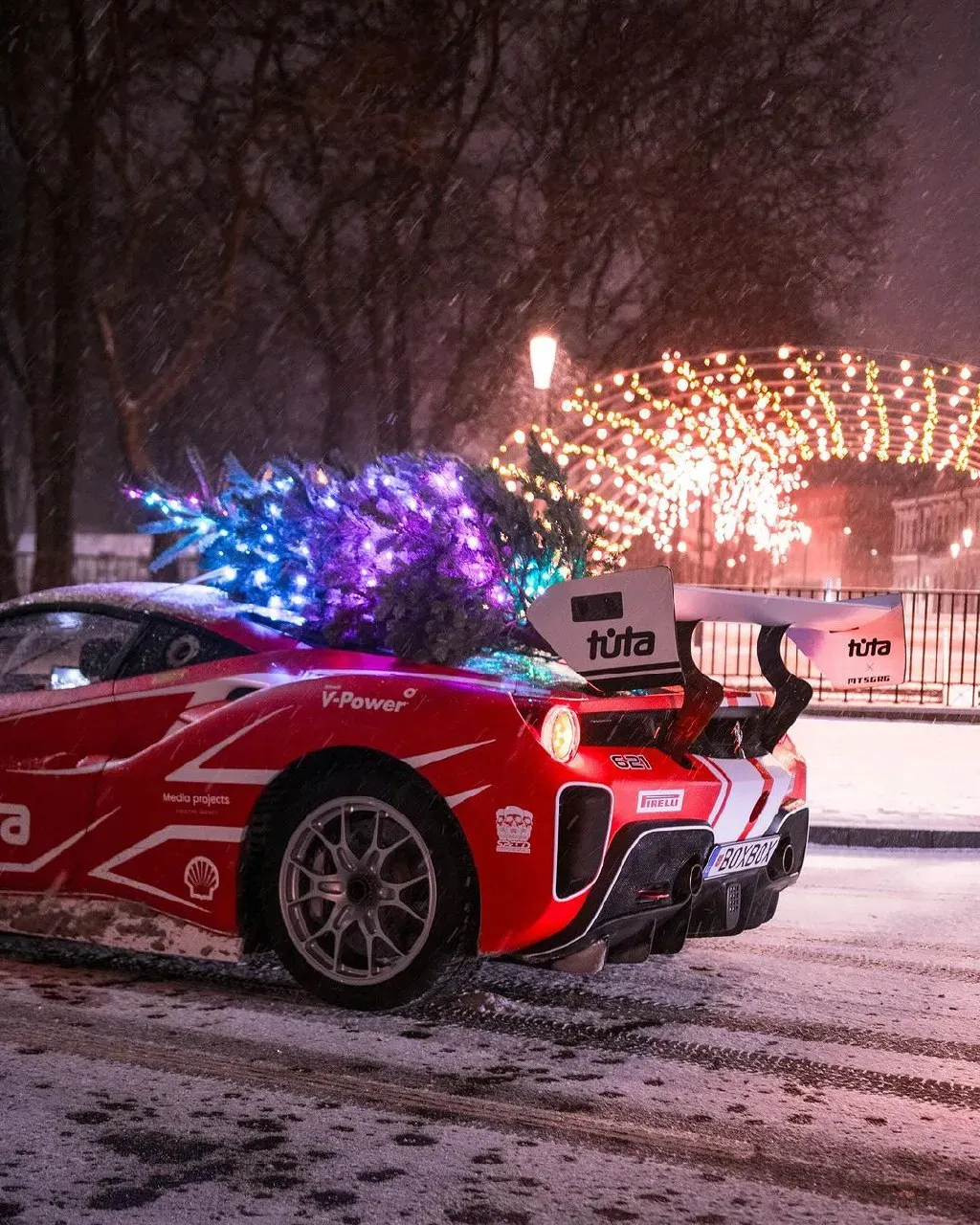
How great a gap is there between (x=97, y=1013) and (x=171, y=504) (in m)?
2.31

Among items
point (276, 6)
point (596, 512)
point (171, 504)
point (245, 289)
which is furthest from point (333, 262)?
point (171, 504)

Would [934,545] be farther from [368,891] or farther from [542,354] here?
[368,891]

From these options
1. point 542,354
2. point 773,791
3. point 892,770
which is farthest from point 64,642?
point 542,354

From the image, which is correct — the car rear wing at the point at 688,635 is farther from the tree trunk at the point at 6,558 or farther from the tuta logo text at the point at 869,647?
the tree trunk at the point at 6,558

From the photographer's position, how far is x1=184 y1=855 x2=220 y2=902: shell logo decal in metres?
5.38

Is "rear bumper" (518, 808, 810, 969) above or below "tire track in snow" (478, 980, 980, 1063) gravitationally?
above

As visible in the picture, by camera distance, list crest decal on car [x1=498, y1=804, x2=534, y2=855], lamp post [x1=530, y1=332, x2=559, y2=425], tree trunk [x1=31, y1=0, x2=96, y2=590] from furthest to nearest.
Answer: tree trunk [x1=31, y1=0, x2=96, y2=590], lamp post [x1=530, y1=332, x2=559, y2=425], crest decal on car [x1=498, y1=804, x2=534, y2=855]

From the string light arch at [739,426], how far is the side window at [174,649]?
16911 millimetres

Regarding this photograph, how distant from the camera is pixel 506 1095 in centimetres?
445

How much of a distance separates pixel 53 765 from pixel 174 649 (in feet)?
1.89

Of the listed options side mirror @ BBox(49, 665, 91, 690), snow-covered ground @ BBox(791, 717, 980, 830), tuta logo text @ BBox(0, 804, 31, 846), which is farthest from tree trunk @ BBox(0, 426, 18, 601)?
tuta logo text @ BBox(0, 804, 31, 846)

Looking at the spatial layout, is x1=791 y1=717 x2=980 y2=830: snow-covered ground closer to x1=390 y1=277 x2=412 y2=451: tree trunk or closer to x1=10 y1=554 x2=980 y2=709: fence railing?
x1=10 y1=554 x2=980 y2=709: fence railing

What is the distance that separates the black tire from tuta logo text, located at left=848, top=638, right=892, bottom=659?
1.71m

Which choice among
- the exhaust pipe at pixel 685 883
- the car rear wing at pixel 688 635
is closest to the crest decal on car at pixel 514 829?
the car rear wing at pixel 688 635
